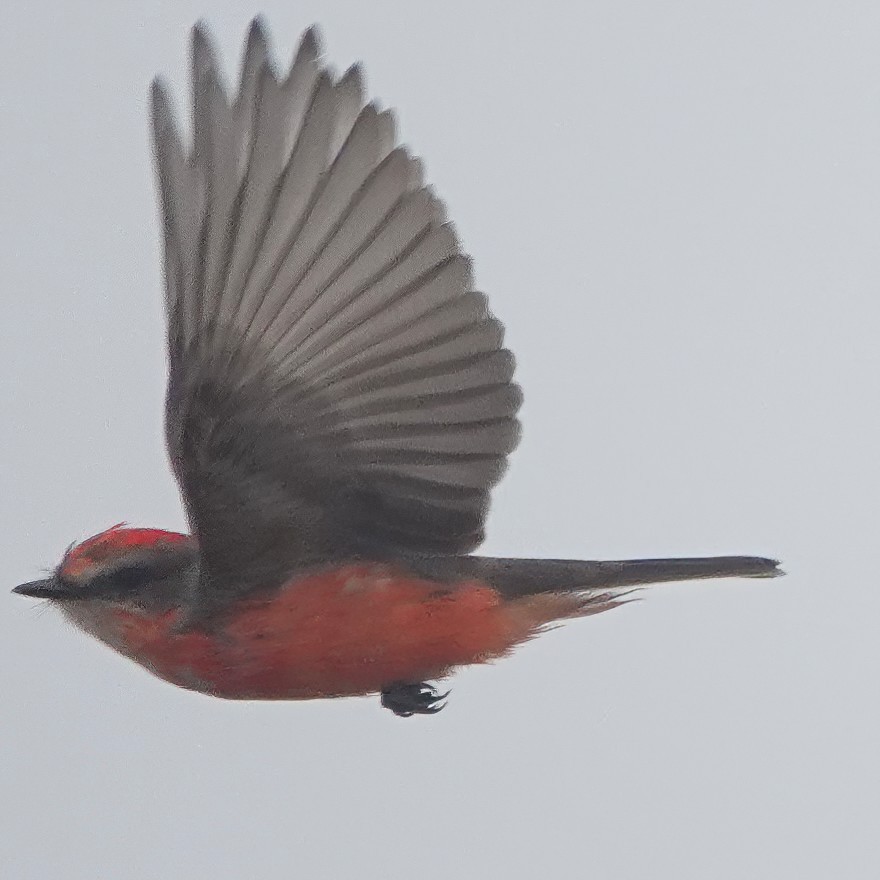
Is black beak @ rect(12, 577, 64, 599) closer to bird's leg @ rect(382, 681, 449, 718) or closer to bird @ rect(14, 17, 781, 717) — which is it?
bird @ rect(14, 17, 781, 717)

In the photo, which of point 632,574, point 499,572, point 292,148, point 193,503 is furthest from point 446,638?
point 292,148

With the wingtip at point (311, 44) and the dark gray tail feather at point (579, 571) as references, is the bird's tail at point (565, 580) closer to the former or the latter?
the dark gray tail feather at point (579, 571)

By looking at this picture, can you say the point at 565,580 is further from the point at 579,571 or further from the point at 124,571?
the point at 124,571

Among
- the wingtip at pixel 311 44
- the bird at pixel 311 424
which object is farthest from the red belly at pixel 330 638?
the wingtip at pixel 311 44

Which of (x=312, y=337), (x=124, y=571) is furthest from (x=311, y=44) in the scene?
(x=124, y=571)

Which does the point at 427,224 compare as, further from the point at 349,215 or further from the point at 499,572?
the point at 499,572
